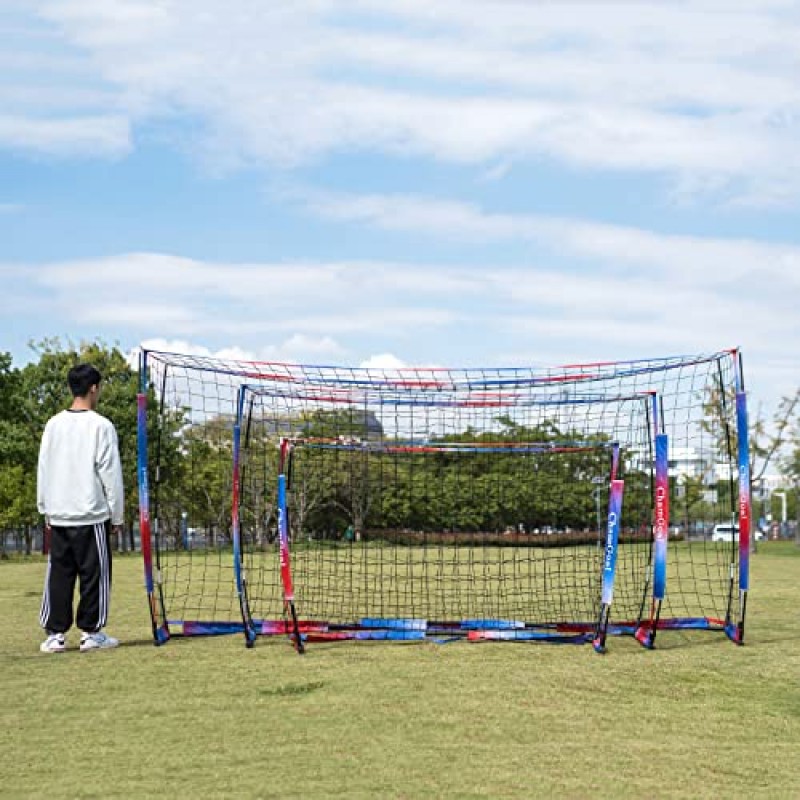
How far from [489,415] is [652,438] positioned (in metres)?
1.81

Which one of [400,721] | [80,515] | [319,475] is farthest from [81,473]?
[319,475]

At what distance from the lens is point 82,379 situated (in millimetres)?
8766

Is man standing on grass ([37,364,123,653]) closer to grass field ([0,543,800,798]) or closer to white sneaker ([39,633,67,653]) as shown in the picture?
white sneaker ([39,633,67,653])

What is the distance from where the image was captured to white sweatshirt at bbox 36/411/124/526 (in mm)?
8570

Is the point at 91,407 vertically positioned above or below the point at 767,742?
above

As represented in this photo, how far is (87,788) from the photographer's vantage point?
490cm

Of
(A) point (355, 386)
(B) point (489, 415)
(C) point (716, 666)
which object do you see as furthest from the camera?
(B) point (489, 415)

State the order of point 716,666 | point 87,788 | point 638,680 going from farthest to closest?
point 716,666, point 638,680, point 87,788

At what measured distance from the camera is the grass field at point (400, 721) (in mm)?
4957

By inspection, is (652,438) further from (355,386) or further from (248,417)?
(248,417)

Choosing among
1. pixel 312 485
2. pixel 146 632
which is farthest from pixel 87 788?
pixel 312 485

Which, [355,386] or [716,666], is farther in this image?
[355,386]

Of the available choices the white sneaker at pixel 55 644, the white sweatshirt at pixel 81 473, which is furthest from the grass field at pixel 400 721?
the white sweatshirt at pixel 81 473

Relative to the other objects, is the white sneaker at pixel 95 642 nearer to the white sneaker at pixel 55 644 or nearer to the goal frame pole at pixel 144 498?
the white sneaker at pixel 55 644
